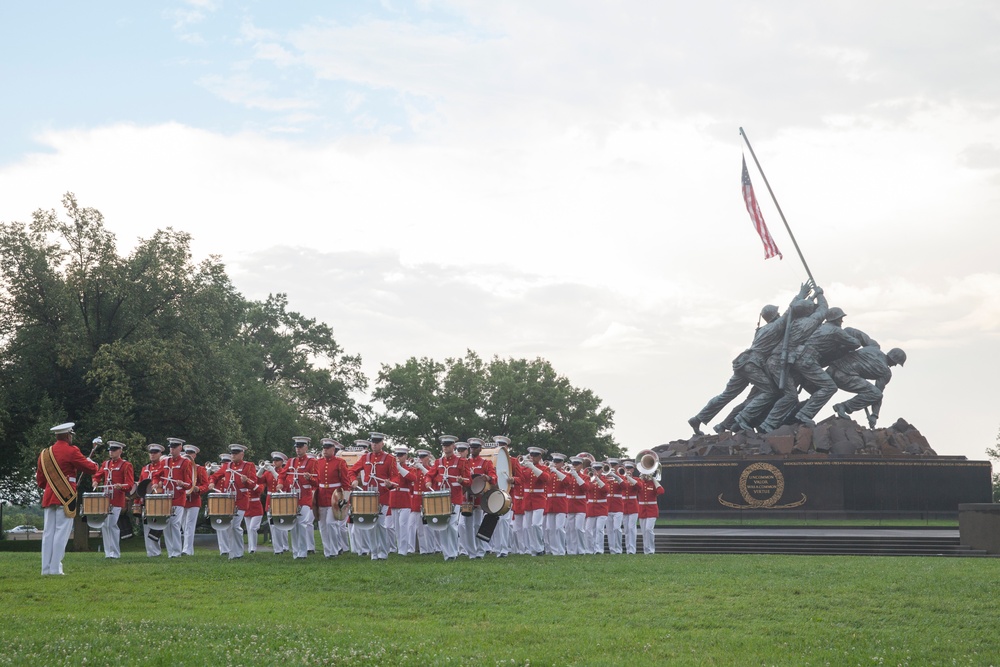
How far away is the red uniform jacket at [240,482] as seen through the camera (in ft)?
68.4

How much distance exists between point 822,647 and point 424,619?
4533 mm

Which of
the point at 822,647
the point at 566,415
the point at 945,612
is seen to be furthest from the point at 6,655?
the point at 566,415

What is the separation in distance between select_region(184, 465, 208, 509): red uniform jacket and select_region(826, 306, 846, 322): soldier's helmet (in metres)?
26.9

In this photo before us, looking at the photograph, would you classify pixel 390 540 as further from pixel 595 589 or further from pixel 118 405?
pixel 118 405

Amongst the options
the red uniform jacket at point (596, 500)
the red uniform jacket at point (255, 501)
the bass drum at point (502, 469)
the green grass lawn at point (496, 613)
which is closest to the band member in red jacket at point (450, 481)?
the bass drum at point (502, 469)

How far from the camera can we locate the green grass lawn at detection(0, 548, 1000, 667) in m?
10.1

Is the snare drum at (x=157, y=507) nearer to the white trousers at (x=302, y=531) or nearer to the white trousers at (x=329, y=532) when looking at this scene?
the white trousers at (x=302, y=531)

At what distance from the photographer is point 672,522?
36.0 m

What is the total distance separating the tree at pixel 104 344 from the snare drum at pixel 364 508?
16.6m

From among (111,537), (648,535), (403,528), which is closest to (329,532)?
(403,528)

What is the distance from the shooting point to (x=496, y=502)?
19.8m

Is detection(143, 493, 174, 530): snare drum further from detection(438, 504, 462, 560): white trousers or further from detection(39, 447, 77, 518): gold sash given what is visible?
detection(438, 504, 462, 560): white trousers

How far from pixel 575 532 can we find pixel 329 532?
566cm

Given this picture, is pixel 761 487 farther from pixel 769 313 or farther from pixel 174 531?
pixel 174 531
